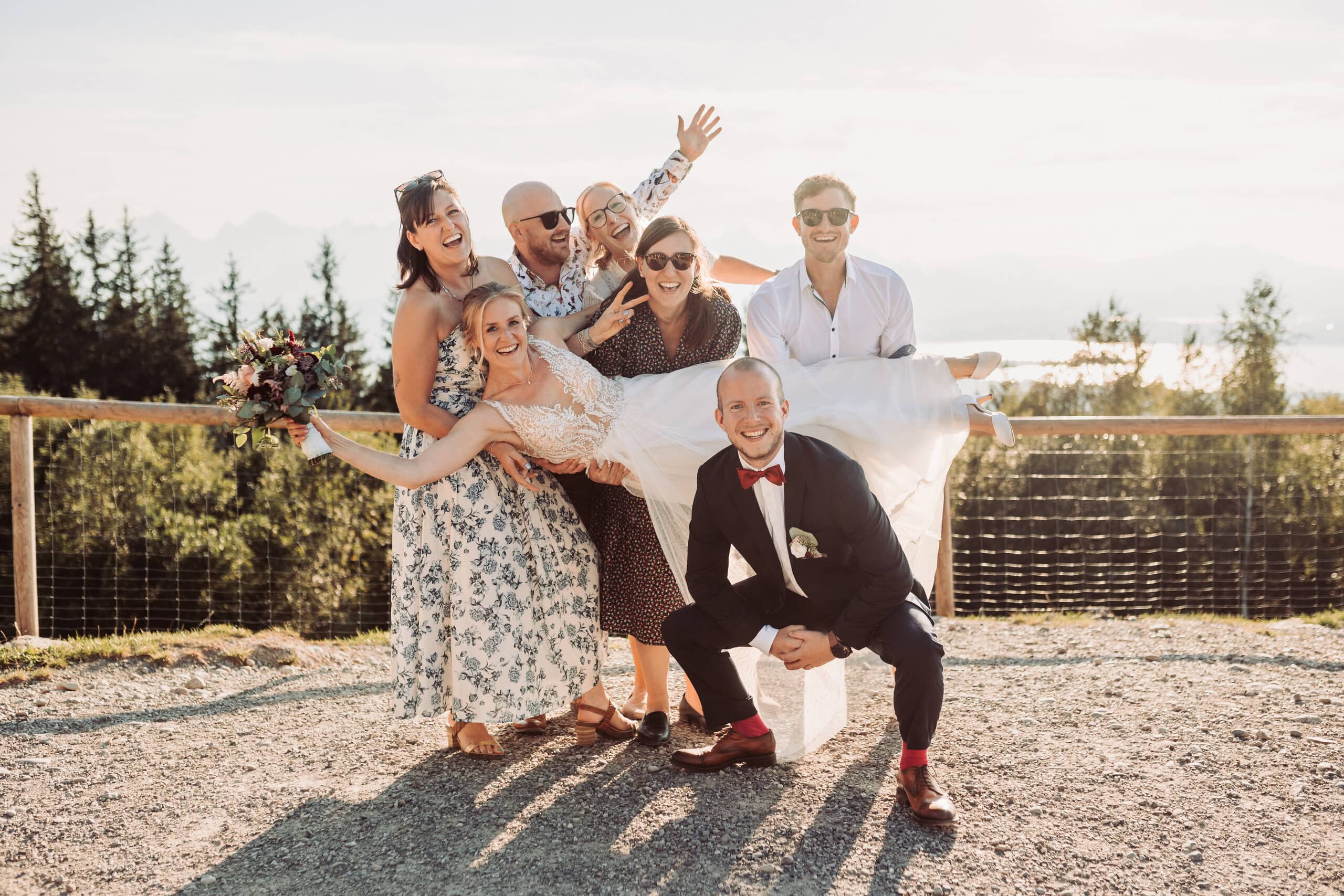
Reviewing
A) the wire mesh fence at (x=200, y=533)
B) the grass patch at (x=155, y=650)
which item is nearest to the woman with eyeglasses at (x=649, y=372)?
the grass patch at (x=155, y=650)

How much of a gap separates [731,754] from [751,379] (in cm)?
139

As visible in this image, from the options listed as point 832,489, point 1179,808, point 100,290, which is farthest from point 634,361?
point 100,290

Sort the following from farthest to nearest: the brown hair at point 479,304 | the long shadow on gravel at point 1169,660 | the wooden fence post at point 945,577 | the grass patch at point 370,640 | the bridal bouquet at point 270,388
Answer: the wooden fence post at point 945,577 < the grass patch at point 370,640 < the long shadow on gravel at point 1169,660 < the brown hair at point 479,304 < the bridal bouquet at point 270,388

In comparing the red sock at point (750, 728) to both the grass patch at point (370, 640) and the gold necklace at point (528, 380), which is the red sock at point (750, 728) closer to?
the gold necklace at point (528, 380)

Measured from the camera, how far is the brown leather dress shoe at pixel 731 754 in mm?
3602

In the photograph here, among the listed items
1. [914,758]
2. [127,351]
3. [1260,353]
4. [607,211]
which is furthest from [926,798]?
[127,351]

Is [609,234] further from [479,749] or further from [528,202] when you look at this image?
[479,749]

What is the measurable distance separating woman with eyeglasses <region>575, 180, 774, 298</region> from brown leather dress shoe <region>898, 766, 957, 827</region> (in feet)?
6.42

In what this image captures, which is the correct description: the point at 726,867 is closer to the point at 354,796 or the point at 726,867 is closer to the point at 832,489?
the point at 832,489

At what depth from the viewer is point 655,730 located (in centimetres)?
396

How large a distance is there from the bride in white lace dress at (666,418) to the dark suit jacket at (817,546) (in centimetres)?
32

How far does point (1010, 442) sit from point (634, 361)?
143 cm

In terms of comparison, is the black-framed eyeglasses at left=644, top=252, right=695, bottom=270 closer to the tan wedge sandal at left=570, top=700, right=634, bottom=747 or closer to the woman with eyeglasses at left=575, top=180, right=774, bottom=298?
the woman with eyeglasses at left=575, top=180, right=774, bottom=298

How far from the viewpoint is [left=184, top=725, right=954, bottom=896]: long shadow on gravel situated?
286 centimetres
